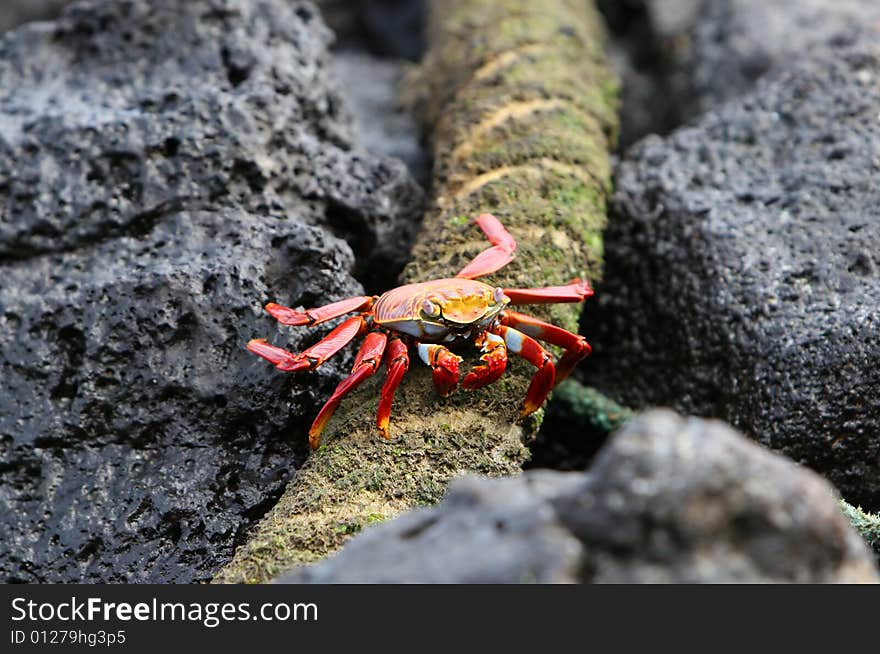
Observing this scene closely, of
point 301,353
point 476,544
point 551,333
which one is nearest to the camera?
point 476,544

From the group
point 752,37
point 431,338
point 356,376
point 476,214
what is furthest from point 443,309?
point 752,37

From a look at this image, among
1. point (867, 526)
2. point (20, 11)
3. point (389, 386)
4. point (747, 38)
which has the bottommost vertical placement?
point (20, 11)

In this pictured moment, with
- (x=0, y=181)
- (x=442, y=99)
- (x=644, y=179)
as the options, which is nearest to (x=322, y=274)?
(x=0, y=181)

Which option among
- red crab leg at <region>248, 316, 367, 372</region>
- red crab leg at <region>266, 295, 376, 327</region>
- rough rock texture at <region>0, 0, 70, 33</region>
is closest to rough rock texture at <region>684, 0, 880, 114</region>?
red crab leg at <region>266, 295, 376, 327</region>

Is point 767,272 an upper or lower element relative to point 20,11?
upper

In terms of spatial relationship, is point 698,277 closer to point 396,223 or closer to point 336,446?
point 396,223

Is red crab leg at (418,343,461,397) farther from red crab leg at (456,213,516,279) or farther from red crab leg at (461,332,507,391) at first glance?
red crab leg at (456,213,516,279)

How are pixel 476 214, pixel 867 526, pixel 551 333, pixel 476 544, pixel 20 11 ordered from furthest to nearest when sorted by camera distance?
pixel 20 11
pixel 476 214
pixel 551 333
pixel 867 526
pixel 476 544

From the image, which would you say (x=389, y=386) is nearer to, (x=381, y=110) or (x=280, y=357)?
(x=280, y=357)
